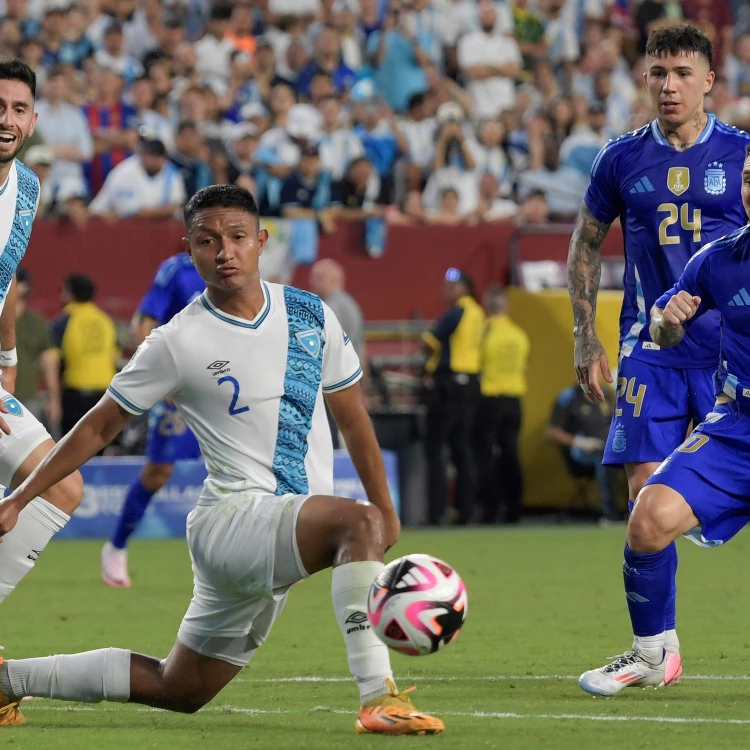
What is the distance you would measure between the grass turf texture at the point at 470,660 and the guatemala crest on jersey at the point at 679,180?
2.13 meters

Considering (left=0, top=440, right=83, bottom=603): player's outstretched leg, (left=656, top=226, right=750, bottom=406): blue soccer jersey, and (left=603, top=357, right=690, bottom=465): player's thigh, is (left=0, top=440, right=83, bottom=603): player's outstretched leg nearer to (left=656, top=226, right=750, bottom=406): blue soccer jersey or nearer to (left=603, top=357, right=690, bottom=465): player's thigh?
(left=603, top=357, right=690, bottom=465): player's thigh

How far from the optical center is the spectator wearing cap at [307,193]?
16953 millimetres

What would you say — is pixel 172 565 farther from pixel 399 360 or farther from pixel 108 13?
pixel 108 13

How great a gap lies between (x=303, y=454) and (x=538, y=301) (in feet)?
39.1

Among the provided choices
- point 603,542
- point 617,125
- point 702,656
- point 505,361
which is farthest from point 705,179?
point 617,125

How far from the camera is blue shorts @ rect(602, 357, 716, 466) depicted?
684 centimetres

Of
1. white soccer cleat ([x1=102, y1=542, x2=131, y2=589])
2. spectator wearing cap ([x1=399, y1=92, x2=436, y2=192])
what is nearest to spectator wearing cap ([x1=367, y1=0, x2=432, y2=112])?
spectator wearing cap ([x1=399, y1=92, x2=436, y2=192])

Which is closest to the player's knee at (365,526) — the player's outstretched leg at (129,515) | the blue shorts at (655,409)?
the blue shorts at (655,409)

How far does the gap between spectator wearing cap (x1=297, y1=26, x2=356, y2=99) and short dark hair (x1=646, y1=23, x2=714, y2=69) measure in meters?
12.1

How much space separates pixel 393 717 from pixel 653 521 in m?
1.48

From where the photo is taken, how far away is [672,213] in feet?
22.6

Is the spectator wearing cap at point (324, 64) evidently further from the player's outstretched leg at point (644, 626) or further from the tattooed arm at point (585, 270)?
the player's outstretched leg at point (644, 626)

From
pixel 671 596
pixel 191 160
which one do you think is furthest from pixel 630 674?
pixel 191 160

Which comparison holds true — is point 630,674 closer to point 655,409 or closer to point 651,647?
point 651,647
